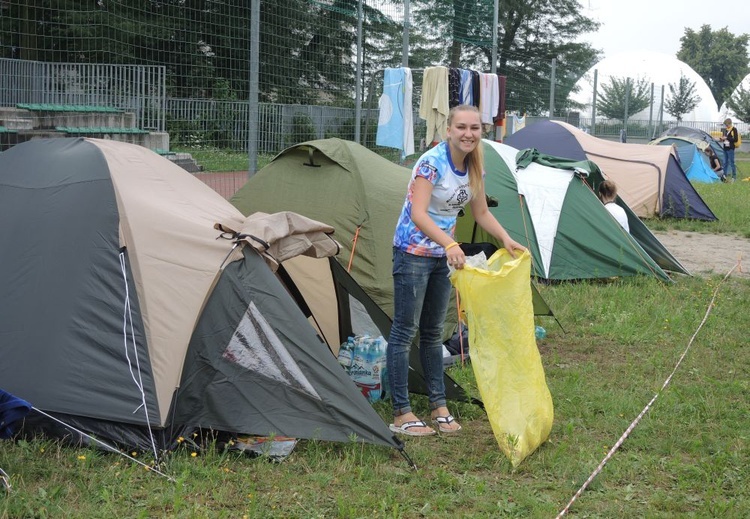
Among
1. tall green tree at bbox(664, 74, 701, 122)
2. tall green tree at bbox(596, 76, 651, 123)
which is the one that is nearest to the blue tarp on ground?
tall green tree at bbox(596, 76, 651, 123)

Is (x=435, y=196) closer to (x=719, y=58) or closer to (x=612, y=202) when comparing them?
(x=612, y=202)

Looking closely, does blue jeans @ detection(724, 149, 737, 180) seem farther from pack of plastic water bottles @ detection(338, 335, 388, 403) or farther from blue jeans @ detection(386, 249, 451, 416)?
blue jeans @ detection(386, 249, 451, 416)

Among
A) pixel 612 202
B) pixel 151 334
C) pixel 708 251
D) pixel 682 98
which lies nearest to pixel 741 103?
pixel 682 98

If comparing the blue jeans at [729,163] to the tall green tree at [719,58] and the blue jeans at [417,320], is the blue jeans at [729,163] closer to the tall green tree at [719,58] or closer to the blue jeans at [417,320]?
the blue jeans at [417,320]

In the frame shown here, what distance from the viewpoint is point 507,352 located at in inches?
151

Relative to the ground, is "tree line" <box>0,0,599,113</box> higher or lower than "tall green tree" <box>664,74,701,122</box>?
lower

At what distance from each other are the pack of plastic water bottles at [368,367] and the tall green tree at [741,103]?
45.0 metres

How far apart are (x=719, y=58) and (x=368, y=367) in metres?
82.3

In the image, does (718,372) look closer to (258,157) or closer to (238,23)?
(258,157)

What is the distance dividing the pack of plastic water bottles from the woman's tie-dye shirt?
77 centimetres

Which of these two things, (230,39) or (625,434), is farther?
(230,39)

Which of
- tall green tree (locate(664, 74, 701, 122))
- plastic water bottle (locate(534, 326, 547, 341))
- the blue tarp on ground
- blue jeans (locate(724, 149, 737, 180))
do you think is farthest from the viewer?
tall green tree (locate(664, 74, 701, 122))

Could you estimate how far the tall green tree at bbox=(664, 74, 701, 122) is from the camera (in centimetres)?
4412

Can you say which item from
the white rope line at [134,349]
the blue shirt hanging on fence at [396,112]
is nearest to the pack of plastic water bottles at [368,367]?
the white rope line at [134,349]
